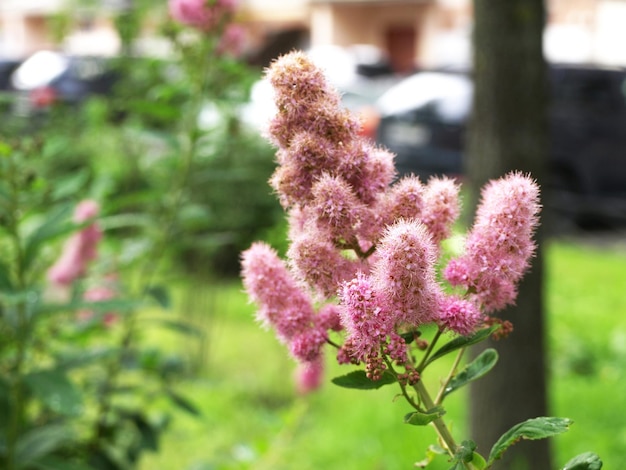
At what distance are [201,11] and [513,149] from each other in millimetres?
1072

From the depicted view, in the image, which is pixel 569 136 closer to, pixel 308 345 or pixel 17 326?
pixel 17 326

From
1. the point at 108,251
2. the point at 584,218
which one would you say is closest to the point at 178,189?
the point at 108,251

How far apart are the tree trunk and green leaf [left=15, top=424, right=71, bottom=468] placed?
134 cm

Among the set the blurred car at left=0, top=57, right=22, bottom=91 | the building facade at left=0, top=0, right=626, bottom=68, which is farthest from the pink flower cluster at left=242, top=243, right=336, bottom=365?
the building facade at left=0, top=0, right=626, bottom=68

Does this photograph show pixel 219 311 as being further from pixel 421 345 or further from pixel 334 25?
pixel 334 25

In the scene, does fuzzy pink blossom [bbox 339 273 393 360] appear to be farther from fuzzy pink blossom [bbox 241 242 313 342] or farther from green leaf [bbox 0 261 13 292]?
green leaf [bbox 0 261 13 292]

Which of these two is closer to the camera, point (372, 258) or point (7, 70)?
point (372, 258)

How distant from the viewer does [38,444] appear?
6.64 feet

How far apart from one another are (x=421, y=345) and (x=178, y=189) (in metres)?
1.89

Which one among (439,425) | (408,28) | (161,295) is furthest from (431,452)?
(408,28)

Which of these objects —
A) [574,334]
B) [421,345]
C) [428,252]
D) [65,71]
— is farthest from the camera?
[65,71]

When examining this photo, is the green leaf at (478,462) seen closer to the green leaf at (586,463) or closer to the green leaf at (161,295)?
the green leaf at (586,463)

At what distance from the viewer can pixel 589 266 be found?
26.0 feet

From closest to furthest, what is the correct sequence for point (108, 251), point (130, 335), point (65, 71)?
point (130, 335) < point (108, 251) < point (65, 71)
